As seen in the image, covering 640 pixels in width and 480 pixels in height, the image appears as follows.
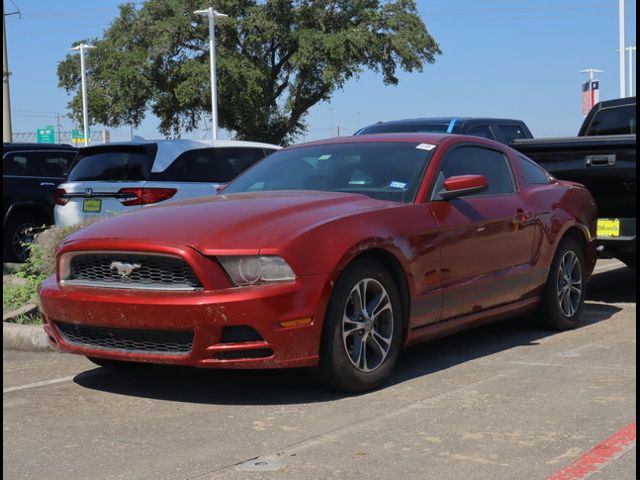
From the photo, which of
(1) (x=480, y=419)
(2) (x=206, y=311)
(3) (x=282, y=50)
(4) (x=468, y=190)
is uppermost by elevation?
(3) (x=282, y=50)

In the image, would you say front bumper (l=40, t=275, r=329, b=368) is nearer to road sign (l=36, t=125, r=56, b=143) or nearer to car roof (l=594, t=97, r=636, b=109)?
car roof (l=594, t=97, r=636, b=109)

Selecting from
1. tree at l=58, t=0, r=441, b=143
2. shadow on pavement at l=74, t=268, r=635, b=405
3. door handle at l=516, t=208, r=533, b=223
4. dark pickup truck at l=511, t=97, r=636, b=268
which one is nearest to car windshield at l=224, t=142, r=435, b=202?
door handle at l=516, t=208, r=533, b=223

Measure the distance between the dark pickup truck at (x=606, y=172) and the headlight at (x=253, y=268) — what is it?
14.5 ft

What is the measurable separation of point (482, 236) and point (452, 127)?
615cm

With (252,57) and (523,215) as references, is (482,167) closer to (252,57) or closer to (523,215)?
(523,215)

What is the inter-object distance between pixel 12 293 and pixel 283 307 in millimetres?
4397

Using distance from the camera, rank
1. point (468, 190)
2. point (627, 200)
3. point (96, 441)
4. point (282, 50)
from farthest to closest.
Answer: point (282, 50), point (627, 200), point (468, 190), point (96, 441)

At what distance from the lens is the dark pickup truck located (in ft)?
27.2

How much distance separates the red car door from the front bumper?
1280 millimetres

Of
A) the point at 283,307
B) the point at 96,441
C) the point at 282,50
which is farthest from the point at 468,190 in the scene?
the point at 282,50

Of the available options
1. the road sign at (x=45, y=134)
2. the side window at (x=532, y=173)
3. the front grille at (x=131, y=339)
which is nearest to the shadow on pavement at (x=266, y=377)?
the front grille at (x=131, y=339)

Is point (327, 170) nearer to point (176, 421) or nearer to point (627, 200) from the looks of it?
point (176, 421)

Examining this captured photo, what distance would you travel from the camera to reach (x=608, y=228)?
8430 millimetres

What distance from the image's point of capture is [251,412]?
16.5 feet
